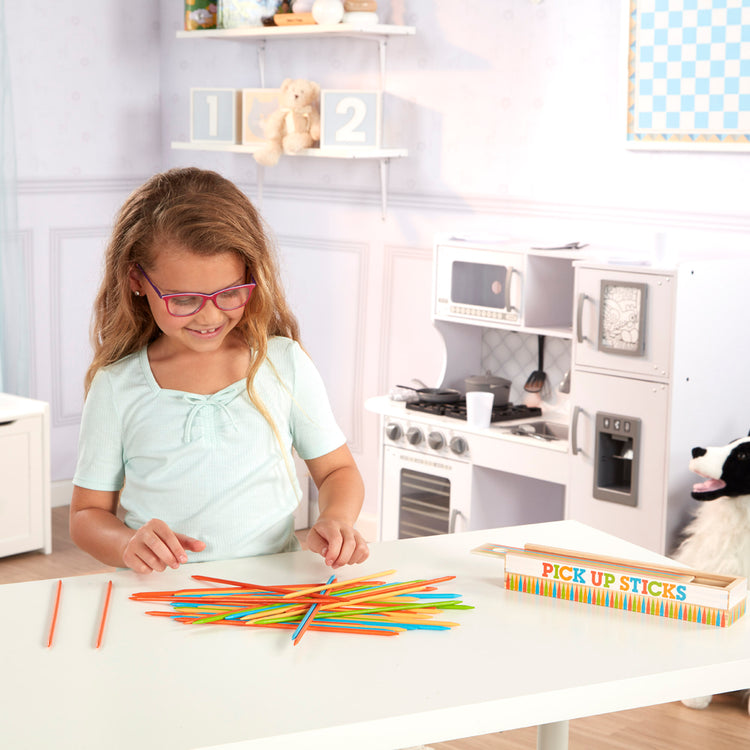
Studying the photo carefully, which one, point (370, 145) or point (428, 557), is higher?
point (370, 145)

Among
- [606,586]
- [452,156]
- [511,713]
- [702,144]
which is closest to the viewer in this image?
[511,713]

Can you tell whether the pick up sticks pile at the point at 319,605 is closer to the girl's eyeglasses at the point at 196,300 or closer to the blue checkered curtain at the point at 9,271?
the girl's eyeglasses at the point at 196,300

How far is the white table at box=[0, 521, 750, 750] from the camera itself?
105 cm

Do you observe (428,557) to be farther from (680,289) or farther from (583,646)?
(680,289)

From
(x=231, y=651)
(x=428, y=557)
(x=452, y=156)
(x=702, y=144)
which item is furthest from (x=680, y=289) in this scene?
(x=231, y=651)

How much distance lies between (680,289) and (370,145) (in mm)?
1471

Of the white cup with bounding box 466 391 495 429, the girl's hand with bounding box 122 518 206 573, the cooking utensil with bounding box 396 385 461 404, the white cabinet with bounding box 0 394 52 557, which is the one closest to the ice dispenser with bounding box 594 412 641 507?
the white cup with bounding box 466 391 495 429

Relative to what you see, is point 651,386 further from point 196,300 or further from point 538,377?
point 196,300

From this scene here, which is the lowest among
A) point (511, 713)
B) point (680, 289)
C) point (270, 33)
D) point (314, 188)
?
point (511, 713)

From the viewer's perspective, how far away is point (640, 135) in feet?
11.1

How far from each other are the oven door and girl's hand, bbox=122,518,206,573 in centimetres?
212

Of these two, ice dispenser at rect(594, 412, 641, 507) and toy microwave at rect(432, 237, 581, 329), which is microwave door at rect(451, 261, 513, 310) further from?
ice dispenser at rect(594, 412, 641, 507)

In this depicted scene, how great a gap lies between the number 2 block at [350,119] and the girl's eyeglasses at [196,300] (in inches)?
97.4

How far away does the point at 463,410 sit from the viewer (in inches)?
139
